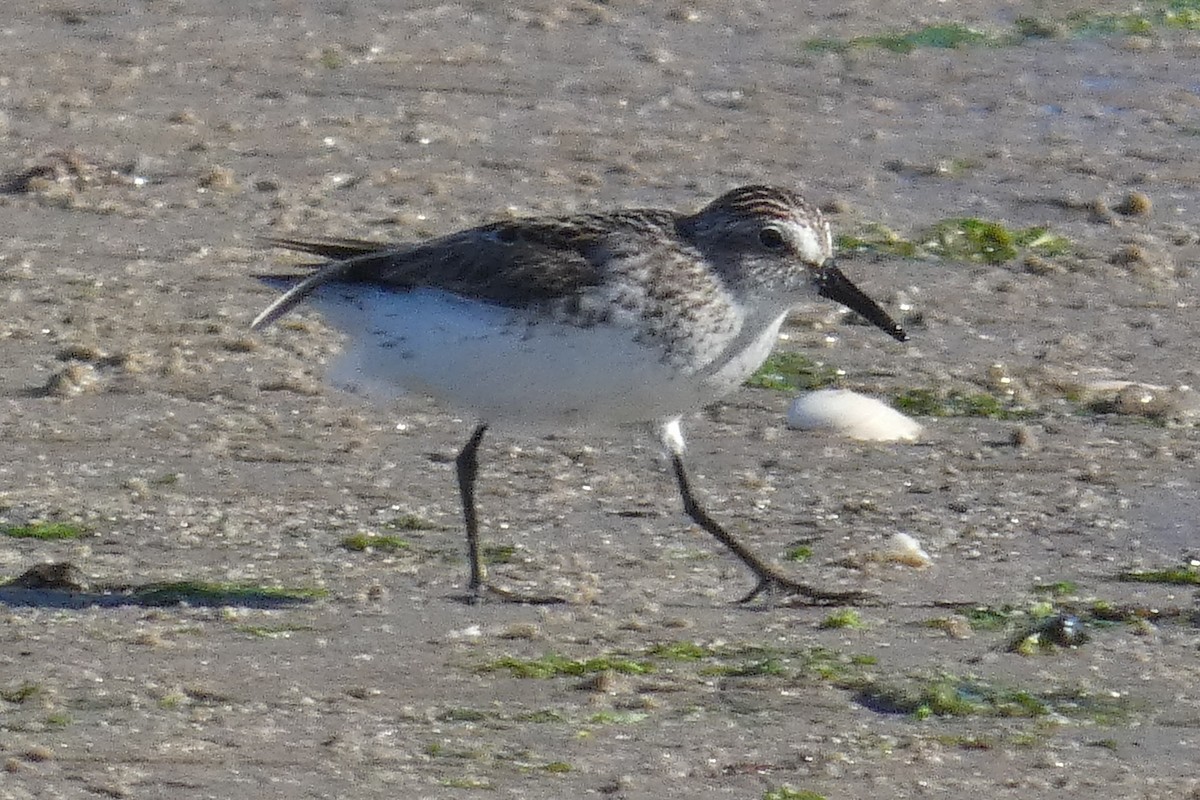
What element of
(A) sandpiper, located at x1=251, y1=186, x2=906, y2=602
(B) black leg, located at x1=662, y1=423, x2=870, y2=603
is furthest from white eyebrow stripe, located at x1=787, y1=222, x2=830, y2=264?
(B) black leg, located at x1=662, y1=423, x2=870, y2=603

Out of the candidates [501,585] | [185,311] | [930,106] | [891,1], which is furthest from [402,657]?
[891,1]

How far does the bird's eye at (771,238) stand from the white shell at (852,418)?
0.86 meters

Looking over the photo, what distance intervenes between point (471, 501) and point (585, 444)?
805mm

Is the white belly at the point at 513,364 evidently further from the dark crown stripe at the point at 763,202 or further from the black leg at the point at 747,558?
the dark crown stripe at the point at 763,202

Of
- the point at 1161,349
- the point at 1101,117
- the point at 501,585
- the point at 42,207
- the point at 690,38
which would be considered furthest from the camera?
the point at 690,38

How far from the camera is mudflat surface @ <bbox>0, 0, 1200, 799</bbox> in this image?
15.7ft

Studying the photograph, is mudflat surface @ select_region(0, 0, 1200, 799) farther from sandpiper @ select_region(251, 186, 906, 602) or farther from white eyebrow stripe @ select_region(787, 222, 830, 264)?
white eyebrow stripe @ select_region(787, 222, 830, 264)

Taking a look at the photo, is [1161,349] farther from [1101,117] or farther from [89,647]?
[89,647]

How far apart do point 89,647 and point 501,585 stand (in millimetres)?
983

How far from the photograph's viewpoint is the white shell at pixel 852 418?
6.69 metres

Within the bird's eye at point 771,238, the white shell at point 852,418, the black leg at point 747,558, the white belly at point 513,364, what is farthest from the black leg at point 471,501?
the white shell at point 852,418

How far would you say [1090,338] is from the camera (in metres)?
7.53

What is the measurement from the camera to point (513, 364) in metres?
5.64

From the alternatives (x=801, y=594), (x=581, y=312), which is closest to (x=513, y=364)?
(x=581, y=312)
